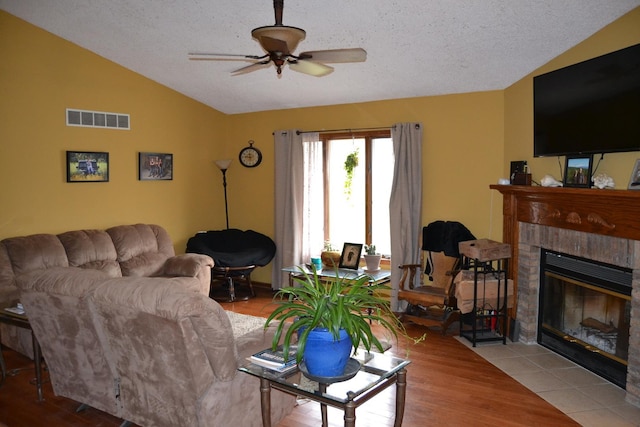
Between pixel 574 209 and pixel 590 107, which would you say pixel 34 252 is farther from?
pixel 590 107

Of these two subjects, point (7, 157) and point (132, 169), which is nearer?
point (7, 157)

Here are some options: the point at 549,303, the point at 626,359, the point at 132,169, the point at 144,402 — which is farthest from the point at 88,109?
the point at 626,359

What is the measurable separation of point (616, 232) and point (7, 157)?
534cm

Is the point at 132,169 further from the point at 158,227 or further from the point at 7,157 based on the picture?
the point at 7,157

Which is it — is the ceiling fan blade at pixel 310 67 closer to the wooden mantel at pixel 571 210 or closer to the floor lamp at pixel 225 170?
the wooden mantel at pixel 571 210

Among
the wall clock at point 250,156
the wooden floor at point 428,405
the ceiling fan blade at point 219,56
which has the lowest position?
the wooden floor at point 428,405

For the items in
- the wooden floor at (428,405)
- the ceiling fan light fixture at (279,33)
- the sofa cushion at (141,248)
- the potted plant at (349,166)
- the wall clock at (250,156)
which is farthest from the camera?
the wall clock at (250,156)

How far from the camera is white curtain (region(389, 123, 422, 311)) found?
584 centimetres

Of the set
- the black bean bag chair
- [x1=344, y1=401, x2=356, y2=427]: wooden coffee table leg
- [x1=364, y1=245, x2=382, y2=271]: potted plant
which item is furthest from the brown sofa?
the black bean bag chair

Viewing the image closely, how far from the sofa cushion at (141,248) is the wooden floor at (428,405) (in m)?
1.48

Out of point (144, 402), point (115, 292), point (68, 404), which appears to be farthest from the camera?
point (68, 404)

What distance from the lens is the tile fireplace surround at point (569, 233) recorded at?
11.6 feet

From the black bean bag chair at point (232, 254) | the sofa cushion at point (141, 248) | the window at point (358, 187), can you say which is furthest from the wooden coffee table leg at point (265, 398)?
the window at point (358, 187)

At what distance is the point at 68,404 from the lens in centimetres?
358
